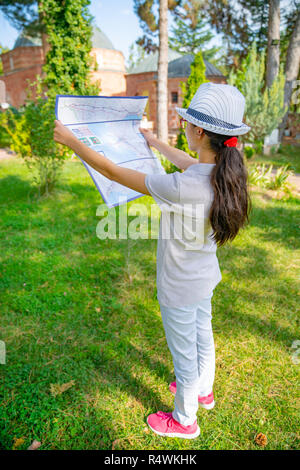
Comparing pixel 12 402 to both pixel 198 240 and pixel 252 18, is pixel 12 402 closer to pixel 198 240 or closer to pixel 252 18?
pixel 198 240

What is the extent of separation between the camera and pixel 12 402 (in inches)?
85.7

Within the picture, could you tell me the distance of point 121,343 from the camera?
276cm

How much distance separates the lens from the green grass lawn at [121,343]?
6.70ft

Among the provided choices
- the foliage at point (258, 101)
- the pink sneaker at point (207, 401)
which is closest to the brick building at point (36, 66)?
the foliage at point (258, 101)

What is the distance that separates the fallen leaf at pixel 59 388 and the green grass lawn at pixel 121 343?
0.03 metres

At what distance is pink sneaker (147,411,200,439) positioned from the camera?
6.29 ft

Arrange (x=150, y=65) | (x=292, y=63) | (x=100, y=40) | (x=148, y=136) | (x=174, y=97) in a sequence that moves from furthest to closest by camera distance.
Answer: (x=100, y=40)
(x=150, y=65)
(x=174, y=97)
(x=292, y=63)
(x=148, y=136)

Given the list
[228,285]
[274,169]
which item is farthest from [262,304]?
[274,169]

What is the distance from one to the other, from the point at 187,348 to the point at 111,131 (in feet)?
4.78

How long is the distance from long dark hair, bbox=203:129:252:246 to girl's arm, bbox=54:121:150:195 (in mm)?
342

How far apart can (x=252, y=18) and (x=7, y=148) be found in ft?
60.9

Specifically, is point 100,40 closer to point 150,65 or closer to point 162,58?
point 150,65

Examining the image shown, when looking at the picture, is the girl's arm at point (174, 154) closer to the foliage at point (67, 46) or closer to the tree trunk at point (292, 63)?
the foliage at point (67, 46)

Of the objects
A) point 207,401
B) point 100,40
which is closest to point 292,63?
point 207,401
